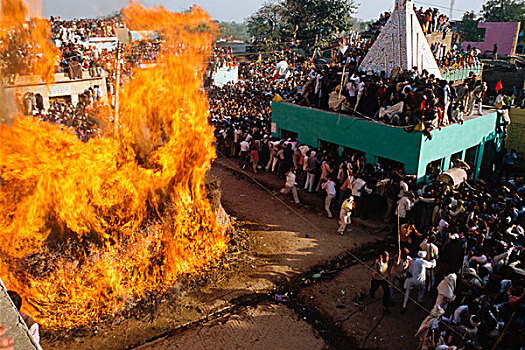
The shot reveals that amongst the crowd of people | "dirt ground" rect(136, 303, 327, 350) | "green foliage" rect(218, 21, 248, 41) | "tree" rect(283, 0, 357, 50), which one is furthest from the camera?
"green foliage" rect(218, 21, 248, 41)

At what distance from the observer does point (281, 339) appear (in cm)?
692

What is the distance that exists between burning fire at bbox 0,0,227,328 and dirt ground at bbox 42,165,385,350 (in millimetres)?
384

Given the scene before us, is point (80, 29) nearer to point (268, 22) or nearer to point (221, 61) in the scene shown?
point (221, 61)

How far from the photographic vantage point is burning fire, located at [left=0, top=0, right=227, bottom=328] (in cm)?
695

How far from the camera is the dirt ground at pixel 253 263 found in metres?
6.84

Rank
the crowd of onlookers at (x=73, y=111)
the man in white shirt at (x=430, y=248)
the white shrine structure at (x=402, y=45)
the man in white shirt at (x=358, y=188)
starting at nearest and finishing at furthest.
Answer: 1. the man in white shirt at (x=430, y=248)
2. the man in white shirt at (x=358, y=188)
3. the white shrine structure at (x=402, y=45)
4. the crowd of onlookers at (x=73, y=111)

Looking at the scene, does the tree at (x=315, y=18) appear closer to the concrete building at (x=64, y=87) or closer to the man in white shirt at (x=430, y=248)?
the concrete building at (x=64, y=87)

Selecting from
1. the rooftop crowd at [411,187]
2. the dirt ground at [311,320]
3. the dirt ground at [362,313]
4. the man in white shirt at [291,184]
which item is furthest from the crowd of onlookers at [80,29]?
the dirt ground at [362,313]

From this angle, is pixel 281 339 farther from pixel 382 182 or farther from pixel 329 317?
pixel 382 182

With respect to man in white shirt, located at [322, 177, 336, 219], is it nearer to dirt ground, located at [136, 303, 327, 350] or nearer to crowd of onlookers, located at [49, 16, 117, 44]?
dirt ground, located at [136, 303, 327, 350]

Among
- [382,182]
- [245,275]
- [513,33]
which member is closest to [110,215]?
[245,275]

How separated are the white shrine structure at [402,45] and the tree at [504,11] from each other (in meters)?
34.9

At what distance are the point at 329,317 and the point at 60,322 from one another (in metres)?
4.75

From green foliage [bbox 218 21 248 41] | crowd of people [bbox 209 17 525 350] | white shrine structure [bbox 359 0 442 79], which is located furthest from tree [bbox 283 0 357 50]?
white shrine structure [bbox 359 0 442 79]
